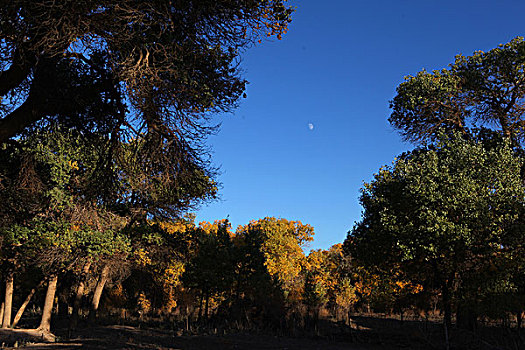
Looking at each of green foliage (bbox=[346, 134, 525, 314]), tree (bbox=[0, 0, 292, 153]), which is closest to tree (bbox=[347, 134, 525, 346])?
green foliage (bbox=[346, 134, 525, 314])

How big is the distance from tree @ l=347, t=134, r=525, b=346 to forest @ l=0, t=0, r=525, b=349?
8 centimetres

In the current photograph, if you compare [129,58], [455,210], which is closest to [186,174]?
[129,58]

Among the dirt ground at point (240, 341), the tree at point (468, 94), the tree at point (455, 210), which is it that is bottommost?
the dirt ground at point (240, 341)

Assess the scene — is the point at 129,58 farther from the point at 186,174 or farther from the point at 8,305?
the point at 8,305

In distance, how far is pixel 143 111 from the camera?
6988mm

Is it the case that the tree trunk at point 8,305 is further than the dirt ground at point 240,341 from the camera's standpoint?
Yes

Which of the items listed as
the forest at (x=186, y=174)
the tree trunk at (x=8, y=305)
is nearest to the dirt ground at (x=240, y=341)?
the forest at (x=186, y=174)

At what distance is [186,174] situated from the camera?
7.72 metres

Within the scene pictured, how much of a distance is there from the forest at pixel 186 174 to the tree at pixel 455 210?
0.28ft

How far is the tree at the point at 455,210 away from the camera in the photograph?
52.6 feet

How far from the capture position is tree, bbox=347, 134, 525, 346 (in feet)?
52.6

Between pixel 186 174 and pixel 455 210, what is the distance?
13.3 metres

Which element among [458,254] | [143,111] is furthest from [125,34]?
[458,254]

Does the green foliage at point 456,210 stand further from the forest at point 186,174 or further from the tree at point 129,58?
the tree at point 129,58
